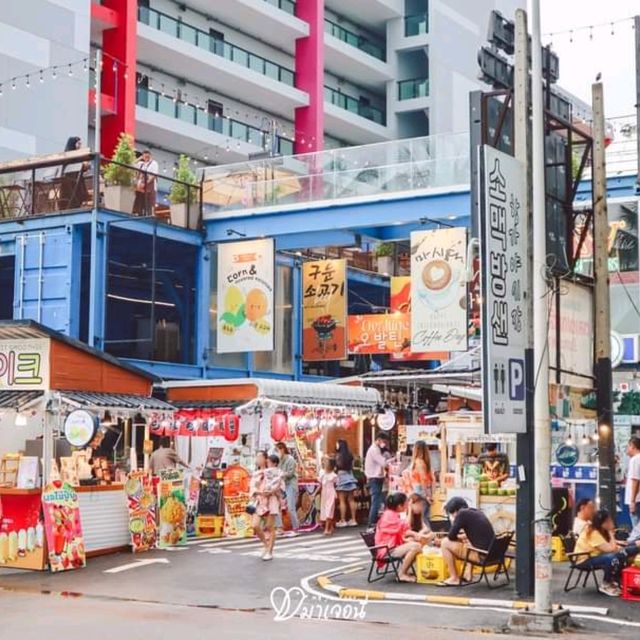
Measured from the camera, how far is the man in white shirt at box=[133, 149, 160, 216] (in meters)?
27.7

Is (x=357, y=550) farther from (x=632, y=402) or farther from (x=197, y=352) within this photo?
(x=197, y=352)

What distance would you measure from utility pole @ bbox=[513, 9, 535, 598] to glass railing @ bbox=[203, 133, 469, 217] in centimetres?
1198

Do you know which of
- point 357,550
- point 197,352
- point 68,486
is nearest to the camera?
point 68,486

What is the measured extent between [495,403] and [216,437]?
41.8 feet

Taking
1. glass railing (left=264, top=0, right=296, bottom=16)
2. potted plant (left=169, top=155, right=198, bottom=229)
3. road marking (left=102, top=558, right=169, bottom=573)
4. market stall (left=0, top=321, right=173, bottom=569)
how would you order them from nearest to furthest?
road marking (left=102, top=558, right=169, bottom=573) → market stall (left=0, top=321, right=173, bottom=569) → potted plant (left=169, top=155, right=198, bottom=229) → glass railing (left=264, top=0, right=296, bottom=16)

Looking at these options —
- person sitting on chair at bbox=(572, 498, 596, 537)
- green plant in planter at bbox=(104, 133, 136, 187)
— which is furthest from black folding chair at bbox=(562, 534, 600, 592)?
green plant in planter at bbox=(104, 133, 136, 187)

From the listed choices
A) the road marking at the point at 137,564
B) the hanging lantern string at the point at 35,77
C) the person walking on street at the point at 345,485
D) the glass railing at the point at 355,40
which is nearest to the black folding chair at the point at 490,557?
the road marking at the point at 137,564

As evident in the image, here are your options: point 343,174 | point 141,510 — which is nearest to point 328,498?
point 141,510

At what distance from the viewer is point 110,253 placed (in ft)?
101

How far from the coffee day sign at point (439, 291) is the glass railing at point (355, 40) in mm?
30178

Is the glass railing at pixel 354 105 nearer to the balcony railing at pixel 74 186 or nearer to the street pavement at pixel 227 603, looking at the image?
the balcony railing at pixel 74 186

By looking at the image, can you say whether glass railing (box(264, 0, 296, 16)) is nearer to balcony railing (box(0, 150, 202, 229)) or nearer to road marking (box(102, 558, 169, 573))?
balcony railing (box(0, 150, 202, 229))

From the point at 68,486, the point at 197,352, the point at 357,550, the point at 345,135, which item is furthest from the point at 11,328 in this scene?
the point at 345,135

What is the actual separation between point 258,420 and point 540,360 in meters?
11.9
